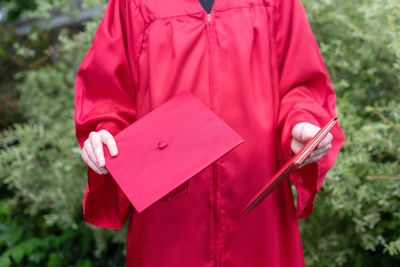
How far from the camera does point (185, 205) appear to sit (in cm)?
112

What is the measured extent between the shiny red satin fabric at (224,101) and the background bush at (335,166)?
0.70 m

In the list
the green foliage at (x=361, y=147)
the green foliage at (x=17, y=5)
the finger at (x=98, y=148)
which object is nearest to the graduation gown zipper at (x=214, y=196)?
the finger at (x=98, y=148)

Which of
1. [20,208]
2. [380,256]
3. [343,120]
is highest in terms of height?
[343,120]

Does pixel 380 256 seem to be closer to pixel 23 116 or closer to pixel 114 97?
pixel 114 97

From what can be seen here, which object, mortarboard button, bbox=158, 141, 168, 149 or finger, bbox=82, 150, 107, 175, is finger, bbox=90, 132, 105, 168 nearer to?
finger, bbox=82, 150, 107, 175

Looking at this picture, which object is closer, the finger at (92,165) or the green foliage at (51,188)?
the finger at (92,165)

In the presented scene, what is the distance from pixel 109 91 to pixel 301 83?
0.63 m

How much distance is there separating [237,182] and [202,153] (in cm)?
24

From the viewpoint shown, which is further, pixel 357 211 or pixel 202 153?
pixel 357 211

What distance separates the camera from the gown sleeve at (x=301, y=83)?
3.69 ft

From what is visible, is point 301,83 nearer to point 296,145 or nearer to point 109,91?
point 296,145

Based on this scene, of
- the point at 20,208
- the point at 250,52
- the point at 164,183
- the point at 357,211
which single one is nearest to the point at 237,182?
the point at 164,183

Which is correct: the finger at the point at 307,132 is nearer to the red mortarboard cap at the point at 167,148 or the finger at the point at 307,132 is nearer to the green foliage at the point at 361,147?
the red mortarboard cap at the point at 167,148

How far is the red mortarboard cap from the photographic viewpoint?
2.97 feet
